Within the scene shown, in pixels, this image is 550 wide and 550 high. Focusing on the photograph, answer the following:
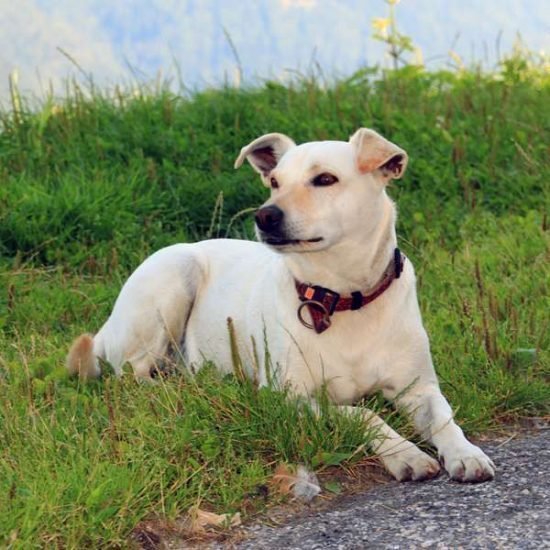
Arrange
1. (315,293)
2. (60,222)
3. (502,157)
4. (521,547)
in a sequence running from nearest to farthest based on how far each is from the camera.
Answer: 1. (521,547)
2. (315,293)
3. (60,222)
4. (502,157)

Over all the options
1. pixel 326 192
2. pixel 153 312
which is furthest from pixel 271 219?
pixel 153 312

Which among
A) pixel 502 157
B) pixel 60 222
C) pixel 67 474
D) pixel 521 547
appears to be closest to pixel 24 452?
pixel 67 474

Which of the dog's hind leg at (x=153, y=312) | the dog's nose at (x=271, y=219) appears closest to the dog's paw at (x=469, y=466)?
the dog's nose at (x=271, y=219)

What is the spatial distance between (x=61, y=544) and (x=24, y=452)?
24.1 inches

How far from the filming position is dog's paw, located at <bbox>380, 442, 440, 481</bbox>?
4453 mm

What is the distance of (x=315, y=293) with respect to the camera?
489 centimetres

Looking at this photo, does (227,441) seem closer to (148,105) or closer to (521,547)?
(521,547)

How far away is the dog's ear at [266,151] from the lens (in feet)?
17.3

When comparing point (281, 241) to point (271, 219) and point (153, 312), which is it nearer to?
point (271, 219)

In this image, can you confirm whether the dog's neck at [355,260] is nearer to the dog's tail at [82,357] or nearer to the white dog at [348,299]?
the white dog at [348,299]

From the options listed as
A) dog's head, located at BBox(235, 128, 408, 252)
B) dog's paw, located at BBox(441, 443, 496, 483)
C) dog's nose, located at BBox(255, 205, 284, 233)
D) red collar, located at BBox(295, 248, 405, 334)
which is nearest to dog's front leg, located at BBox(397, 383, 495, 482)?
dog's paw, located at BBox(441, 443, 496, 483)

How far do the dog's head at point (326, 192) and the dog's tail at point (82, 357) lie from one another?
1.26 metres

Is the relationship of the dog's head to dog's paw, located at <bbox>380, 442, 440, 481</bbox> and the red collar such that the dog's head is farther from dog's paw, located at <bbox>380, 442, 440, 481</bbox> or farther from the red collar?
dog's paw, located at <bbox>380, 442, 440, 481</bbox>

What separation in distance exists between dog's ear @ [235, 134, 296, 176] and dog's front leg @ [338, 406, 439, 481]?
1.25 metres
